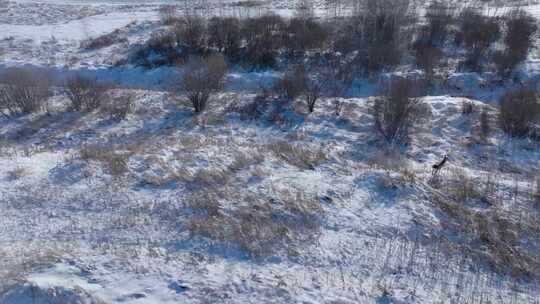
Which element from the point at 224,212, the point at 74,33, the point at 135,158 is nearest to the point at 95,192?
the point at 135,158

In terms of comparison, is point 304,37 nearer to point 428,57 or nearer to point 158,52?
point 428,57

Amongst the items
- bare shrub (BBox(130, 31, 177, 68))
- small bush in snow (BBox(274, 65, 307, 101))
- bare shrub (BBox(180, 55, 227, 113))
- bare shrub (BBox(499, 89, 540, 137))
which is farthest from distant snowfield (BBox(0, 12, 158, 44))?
bare shrub (BBox(499, 89, 540, 137))

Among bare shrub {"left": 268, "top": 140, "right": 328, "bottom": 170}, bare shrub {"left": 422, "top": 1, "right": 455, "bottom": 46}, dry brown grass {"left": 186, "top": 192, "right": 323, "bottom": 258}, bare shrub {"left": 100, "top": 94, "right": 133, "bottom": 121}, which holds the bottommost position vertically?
dry brown grass {"left": 186, "top": 192, "right": 323, "bottom": 258}

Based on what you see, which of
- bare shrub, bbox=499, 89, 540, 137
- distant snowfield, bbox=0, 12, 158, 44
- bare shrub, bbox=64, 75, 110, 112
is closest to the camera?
bare shrub, bbox=499, 89, 540, 137

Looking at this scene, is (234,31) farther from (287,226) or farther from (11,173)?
(287,226)

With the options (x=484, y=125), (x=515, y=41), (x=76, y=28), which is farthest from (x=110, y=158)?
(x=76, y=28)

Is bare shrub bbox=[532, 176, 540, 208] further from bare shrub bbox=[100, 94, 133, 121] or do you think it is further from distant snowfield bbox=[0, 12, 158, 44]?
distant snowfield bbox=[0, 12, 158, 44]

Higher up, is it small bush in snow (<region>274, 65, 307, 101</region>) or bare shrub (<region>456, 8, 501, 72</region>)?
bare shrub (<region>456, 8, 501, 72</region>)
